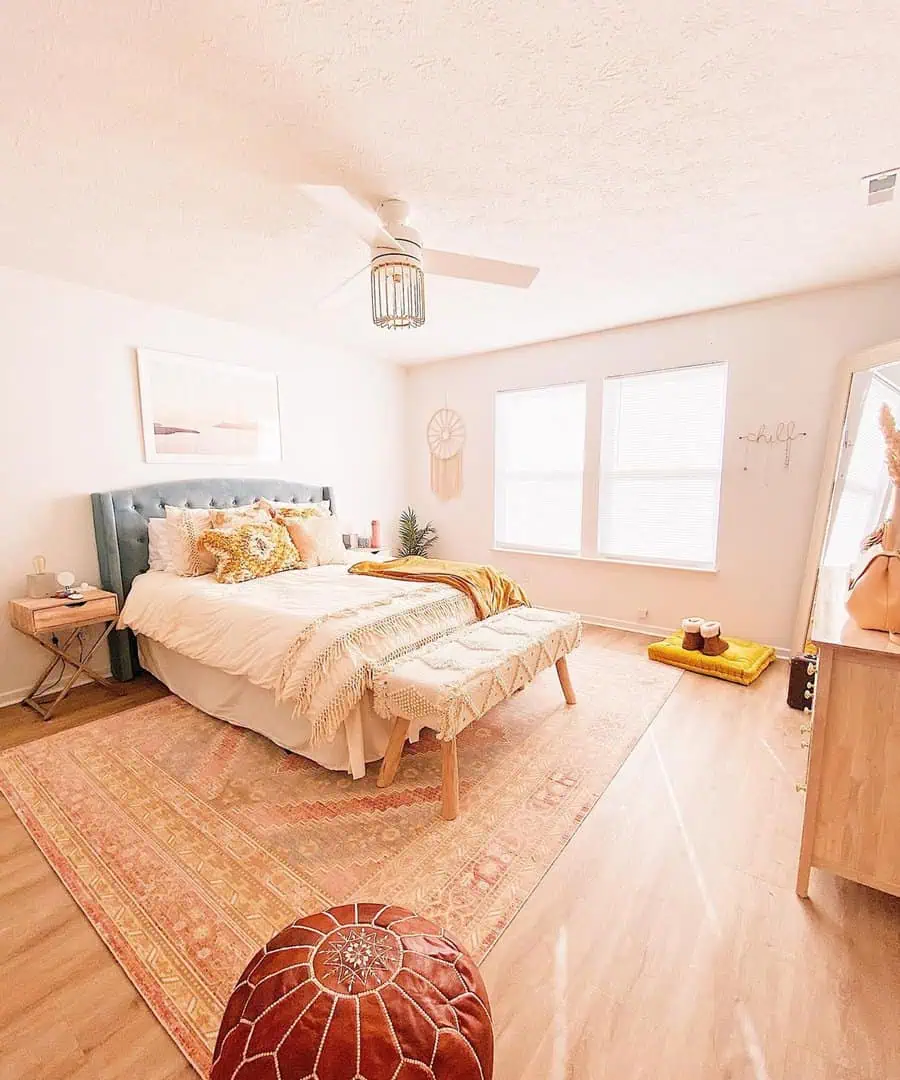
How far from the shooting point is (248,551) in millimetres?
3143

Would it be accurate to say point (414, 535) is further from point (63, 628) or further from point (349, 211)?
point (349, 211)

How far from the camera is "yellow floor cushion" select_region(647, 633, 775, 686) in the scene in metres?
3.17

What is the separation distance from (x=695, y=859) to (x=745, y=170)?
255 cm

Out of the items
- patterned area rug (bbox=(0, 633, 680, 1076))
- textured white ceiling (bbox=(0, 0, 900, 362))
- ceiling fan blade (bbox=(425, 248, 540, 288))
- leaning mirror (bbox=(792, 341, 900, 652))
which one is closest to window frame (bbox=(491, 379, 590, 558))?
textured white ceiling (bbox=(0, 0, 900, 362))

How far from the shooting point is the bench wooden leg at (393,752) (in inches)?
84.7

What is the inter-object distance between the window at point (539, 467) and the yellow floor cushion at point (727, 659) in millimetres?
1260

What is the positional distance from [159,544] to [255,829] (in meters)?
2.11

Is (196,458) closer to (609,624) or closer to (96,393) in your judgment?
(96,393)

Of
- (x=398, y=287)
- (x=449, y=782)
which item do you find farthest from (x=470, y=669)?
(x=398, y=287)

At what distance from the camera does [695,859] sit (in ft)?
5.85

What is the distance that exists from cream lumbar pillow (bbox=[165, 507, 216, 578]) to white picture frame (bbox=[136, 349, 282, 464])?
573 millimetres

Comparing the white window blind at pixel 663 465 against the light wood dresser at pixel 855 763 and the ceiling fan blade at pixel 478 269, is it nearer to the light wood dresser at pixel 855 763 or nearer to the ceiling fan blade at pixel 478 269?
the ceiling fan blade at pixel 478 269

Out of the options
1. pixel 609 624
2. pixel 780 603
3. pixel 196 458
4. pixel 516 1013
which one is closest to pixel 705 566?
pixel 780 603

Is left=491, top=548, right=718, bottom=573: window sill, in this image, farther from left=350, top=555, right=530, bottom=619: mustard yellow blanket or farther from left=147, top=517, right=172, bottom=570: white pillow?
left=147, top=517, right=172, bottom=570: white pillow
